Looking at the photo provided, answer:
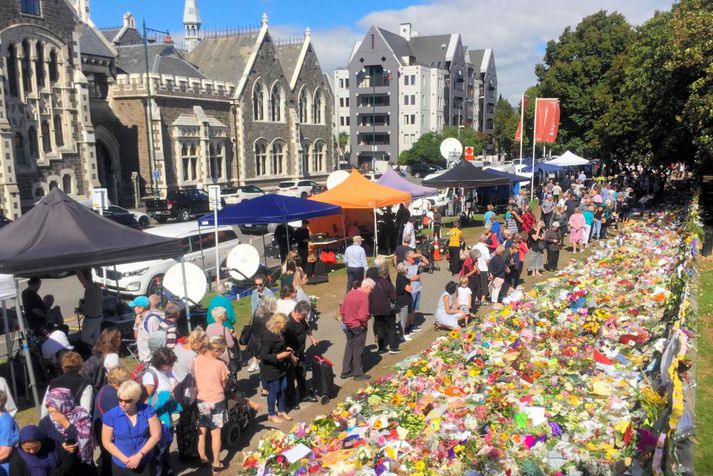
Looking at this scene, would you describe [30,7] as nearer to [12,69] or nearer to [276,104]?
[12,69]

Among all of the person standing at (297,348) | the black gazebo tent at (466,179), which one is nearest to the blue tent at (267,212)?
the person standing at (297,348)

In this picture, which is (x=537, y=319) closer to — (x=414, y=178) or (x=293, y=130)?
(x=293, y=130)

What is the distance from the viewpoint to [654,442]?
4992mm

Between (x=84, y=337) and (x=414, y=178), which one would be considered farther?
(x=414, y=178)

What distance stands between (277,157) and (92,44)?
16464 mm

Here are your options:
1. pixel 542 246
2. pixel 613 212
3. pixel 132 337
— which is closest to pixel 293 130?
pixel 613 212

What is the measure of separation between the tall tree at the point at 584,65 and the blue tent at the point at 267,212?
102ft

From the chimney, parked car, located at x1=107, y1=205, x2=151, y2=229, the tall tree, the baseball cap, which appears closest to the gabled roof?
the chimney

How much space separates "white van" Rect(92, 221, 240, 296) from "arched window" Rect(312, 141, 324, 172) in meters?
36.4

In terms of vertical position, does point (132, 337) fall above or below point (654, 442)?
below

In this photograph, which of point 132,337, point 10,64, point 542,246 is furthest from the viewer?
point 10,64

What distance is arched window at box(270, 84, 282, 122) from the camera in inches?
1866

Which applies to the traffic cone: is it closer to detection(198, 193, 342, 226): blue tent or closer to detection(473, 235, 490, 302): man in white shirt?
detection(198, 193, 342, 226): blue tent

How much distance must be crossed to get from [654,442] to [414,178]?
60.4 m
